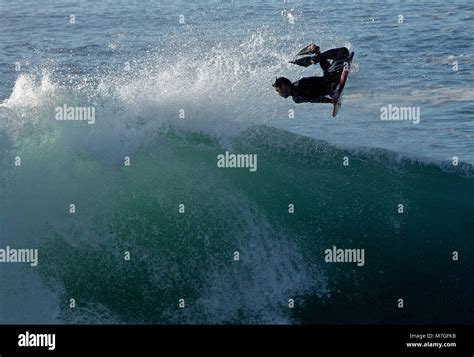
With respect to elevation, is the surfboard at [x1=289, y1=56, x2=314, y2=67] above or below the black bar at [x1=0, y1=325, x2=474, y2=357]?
above

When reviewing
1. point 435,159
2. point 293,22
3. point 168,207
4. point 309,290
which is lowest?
point 309,290

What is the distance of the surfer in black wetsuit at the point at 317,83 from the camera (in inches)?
430

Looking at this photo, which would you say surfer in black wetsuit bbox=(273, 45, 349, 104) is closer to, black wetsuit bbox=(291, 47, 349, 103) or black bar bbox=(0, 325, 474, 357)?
black wetsuit bbox=(291, 47, 349, 103)

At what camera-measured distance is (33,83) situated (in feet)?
48.3

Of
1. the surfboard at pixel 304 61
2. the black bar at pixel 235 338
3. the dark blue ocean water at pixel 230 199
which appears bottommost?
the black bar at pixel 235 338

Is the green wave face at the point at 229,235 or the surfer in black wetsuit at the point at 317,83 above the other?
the surfer in black wetsuit at the point at 317,83

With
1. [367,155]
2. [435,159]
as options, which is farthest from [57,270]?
[435,159]

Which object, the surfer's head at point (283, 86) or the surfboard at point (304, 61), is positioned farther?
the surfboard at point (304, 61)

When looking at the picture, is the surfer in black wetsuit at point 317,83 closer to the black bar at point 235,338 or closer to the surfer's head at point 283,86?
the surfer's head at point 283,86

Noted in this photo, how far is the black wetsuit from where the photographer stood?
11.1m

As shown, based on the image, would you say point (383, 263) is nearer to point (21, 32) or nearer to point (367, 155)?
point (367, 155)

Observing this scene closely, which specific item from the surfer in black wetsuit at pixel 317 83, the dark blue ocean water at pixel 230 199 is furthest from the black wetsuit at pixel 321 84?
the dark blue ocean water at pixel 230 199

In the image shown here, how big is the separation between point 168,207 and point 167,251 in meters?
0.94

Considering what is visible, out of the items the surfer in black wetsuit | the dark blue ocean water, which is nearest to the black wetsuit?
the surfer in black wetsuit
